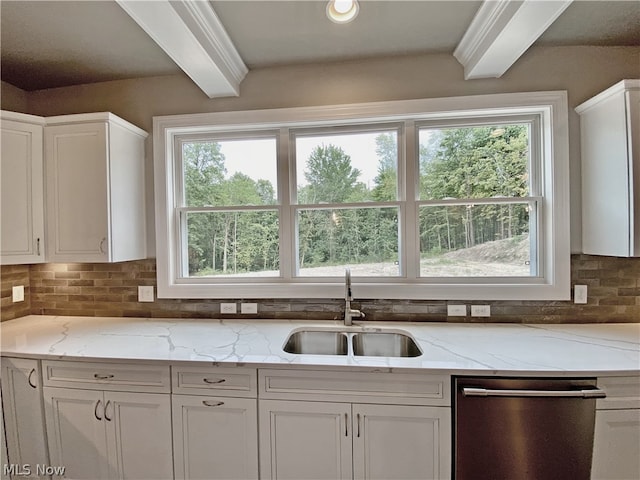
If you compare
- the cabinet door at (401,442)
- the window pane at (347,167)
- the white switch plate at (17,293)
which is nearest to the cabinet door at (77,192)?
the white switch plate at (17,293)

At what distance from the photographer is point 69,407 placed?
1466 mm

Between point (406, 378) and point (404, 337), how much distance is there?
50cm

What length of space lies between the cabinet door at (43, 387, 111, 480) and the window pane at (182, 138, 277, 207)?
4.27 feet

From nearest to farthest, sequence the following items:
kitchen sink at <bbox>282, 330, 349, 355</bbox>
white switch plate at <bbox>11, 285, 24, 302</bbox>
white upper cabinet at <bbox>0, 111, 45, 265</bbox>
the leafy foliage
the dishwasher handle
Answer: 1. the dishwasher handle
2. white upper cabinet at <bbox>0, 111, 45, 265</bbox>
3. kitchen sink at <bbox>282, 330, 349, 355</bbox>
4. the leafy foliage
5. white switch plate at <bbox>11, 285, 24, 302</bbox>

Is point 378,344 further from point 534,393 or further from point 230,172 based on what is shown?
point 230,172

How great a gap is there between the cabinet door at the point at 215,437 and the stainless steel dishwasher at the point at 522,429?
946 millimetres

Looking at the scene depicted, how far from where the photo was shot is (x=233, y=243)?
2.13m

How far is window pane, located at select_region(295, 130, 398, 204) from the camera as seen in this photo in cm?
200

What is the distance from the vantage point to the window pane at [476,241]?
192 centimetres

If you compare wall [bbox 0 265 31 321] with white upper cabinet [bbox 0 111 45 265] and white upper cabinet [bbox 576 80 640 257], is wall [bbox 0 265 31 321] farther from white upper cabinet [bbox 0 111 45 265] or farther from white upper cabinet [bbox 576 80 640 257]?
white upper cabinet [bbox 576 80 640 257]

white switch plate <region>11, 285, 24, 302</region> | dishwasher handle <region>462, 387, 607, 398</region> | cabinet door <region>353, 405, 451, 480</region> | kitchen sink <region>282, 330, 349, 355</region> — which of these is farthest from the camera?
white switch plate <region>11, 285, 24, 302</region>

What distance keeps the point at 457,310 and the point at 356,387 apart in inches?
37.3

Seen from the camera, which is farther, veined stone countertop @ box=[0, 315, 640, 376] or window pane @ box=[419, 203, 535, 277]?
window pane @ box=[419, 203, 535, 277]

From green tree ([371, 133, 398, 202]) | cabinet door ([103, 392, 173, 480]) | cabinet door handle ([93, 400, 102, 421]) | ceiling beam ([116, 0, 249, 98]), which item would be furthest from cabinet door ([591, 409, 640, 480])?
ceiling beam ([116, 0, 249, 98])
